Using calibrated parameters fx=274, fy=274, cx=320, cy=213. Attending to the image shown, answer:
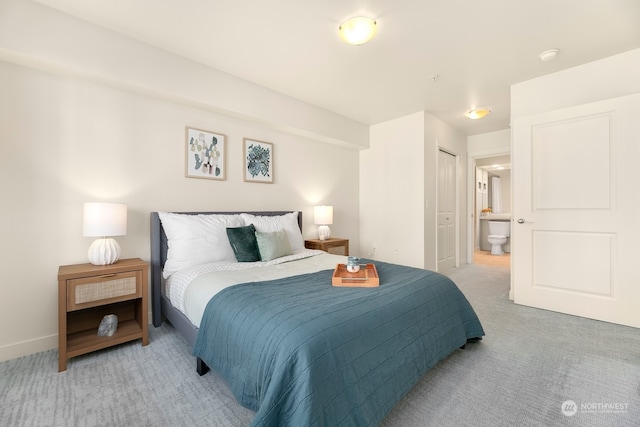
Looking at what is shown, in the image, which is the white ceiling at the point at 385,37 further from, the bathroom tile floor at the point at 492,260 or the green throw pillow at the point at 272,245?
the bathroom tile floor at the point at 492,260

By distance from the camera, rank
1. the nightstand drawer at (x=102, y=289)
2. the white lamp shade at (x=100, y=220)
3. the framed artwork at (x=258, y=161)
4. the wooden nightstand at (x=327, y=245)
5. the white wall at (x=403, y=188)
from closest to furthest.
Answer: the nightstand drawer at (x=102, y=289) → the white lamp shade at (x=100, y=220) → the framed artwork at (x=258, y=161) → the wooden nightstand at (x=327, y=245) → the white wall at (x=403, y=188)

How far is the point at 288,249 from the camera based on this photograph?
2838 mm

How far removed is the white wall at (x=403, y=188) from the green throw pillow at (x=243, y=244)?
2.53 metres

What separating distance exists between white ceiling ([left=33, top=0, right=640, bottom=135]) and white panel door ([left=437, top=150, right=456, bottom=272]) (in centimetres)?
153

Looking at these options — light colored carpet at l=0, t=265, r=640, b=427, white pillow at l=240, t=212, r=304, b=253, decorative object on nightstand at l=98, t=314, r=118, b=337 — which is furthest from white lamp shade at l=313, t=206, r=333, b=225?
decorative object on nightstand at l=98, t=314, r=118, b=337

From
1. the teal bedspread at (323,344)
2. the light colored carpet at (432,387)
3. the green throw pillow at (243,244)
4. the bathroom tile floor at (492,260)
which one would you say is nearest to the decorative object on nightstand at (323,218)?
the green throw pillow at (243,244)

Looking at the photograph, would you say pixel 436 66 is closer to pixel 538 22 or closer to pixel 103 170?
pixel 538 22

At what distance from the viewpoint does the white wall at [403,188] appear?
13.5 ft

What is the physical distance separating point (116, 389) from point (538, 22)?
13.1ft

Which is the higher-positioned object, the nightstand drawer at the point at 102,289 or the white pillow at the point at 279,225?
the white pillow at the point at 279,225

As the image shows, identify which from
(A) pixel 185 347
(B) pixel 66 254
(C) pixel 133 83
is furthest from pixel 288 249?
(C) pixel 133 83

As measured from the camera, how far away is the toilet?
21.2ft
